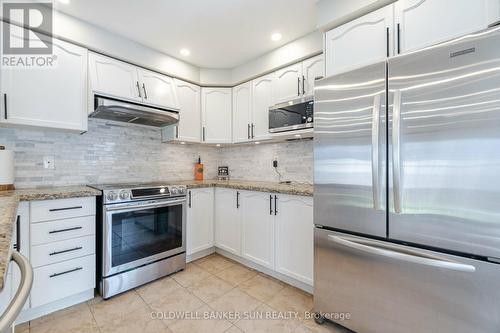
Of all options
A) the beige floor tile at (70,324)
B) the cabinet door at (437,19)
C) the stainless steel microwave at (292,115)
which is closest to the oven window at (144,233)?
the beige floor tile at (70,324)

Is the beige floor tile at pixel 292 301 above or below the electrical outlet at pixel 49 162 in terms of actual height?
below

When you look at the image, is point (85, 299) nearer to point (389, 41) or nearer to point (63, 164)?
point (63, 164)

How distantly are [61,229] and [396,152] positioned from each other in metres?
2.46

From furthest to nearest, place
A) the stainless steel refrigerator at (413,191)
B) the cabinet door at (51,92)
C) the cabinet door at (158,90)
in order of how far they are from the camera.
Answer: the cabinet door at (158,90), the cabinet door at (51,92), the stainless steel refrigerator at (413,191)

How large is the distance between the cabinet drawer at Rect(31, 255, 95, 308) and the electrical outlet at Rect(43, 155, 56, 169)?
95 cm

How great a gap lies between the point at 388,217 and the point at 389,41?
3.93 ft

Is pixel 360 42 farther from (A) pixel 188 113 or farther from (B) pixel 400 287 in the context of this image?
(A) pixel 188 113

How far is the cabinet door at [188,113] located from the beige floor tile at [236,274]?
1.67 metres

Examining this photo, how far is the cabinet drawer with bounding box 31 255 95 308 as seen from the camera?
1682mm

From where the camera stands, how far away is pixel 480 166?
1114mm

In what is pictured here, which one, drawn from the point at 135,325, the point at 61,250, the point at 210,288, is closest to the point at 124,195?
the point at 61,250

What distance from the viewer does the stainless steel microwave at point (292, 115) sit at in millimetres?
2158

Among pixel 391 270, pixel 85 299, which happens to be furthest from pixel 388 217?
pixel 85 299

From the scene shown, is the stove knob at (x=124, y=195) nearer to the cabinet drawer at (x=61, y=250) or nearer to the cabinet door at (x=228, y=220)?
the cabinet drawer at (x=61, y=250)
